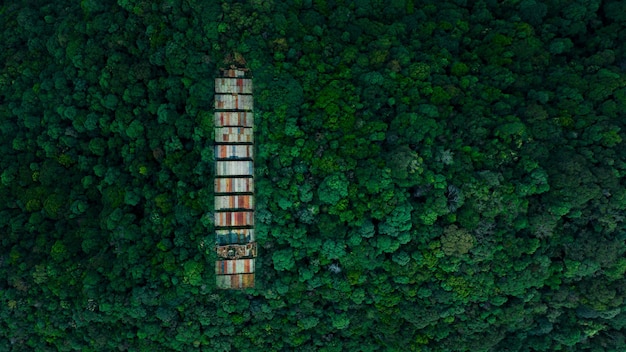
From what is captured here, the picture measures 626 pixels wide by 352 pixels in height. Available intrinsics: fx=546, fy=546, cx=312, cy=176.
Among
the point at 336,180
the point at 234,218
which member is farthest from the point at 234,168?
the point at 336,180

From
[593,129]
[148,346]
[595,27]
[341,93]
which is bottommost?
[148,346]

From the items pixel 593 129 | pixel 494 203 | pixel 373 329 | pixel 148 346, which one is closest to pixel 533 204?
pixel 494 203

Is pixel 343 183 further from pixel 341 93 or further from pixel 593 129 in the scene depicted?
pixel 593 129

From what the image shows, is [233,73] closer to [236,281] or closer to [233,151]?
[233,151]

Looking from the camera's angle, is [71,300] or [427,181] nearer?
[427,181]

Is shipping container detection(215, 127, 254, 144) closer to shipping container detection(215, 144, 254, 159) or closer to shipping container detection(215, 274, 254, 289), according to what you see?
shipping container detection(215, 144, 254, 159)

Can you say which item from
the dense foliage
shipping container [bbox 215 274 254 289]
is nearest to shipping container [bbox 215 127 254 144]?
the dense foliage
